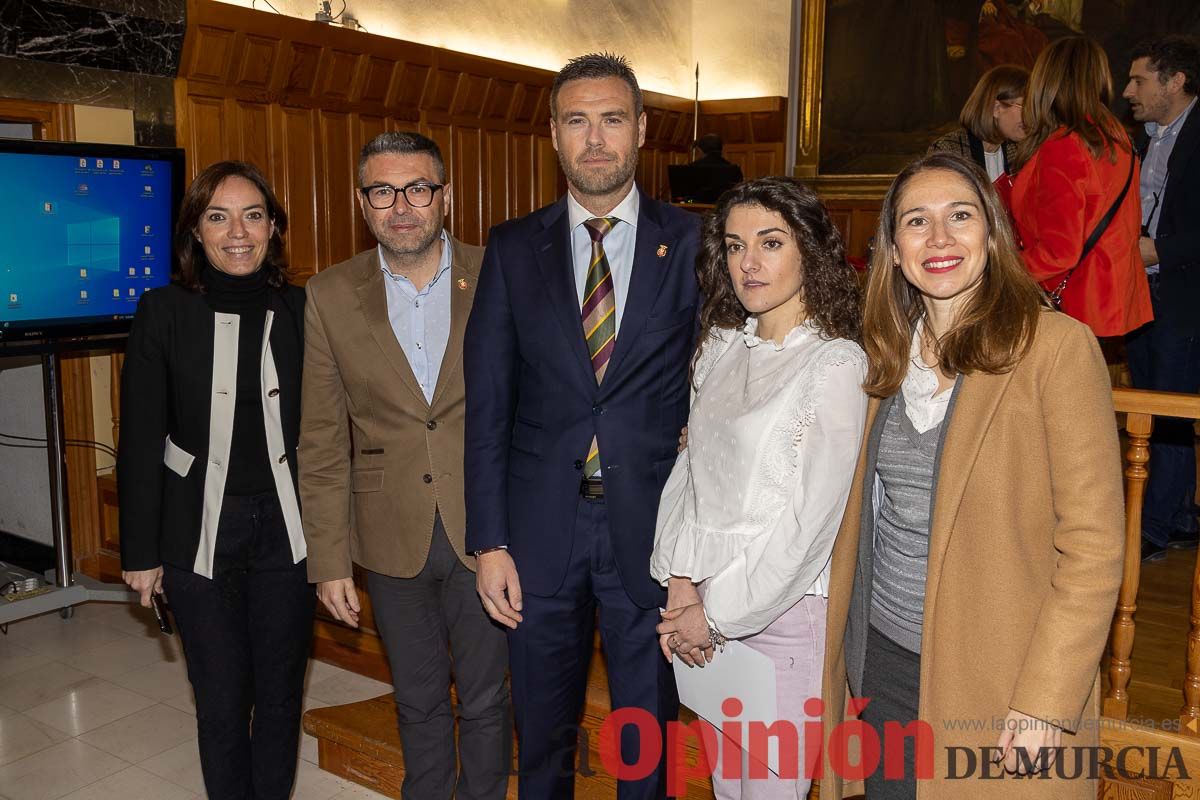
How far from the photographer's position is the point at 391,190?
7.67 ft

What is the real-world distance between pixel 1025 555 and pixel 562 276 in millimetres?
1092

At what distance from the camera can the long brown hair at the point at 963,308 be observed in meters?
1.62

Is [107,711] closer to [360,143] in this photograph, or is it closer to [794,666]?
[794,666]

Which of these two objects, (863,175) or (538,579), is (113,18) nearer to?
(538,579)

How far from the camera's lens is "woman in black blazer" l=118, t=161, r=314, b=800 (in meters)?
2.37

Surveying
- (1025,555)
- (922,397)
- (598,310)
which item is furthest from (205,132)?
(1025,555)

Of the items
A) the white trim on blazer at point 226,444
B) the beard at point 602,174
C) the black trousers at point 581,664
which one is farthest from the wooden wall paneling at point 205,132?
the black trousers at point 581,664

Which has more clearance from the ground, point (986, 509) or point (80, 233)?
point (80, 233)

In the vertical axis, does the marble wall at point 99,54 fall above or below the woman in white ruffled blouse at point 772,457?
above

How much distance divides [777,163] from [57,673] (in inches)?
269

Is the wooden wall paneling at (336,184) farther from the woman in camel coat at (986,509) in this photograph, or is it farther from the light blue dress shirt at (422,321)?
the woman in camel coat at (986,509)

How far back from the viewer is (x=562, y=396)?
7.09 feet

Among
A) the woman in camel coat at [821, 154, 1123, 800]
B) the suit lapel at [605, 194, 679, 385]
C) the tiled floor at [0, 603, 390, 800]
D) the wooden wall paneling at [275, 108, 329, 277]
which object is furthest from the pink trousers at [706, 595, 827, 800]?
the wooden wall paneling at [275, 108, 329, 277]

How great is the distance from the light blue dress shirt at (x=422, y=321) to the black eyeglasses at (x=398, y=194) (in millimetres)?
138
